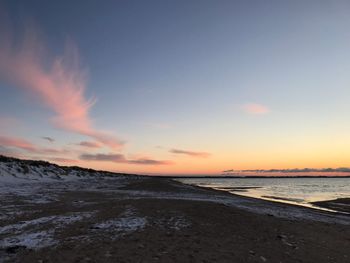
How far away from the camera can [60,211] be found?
16.3m

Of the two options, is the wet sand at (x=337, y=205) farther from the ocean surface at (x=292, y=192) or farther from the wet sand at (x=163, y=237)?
the wet sand at (x=163, y=237)

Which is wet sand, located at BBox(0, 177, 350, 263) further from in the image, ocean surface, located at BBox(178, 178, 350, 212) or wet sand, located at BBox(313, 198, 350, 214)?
ocean surface, located at BBox(178, 178, 350, 212)

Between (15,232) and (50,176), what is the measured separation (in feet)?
166

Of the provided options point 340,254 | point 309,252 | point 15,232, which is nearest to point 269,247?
point 309,252

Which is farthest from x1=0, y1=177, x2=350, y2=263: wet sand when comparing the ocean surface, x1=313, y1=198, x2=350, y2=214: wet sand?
the ocean surface

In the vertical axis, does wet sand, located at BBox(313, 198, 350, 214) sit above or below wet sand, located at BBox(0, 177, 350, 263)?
above

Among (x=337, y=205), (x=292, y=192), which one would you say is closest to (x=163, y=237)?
(x=337, y=205)

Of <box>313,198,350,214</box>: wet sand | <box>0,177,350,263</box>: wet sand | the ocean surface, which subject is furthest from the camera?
the ocean surface

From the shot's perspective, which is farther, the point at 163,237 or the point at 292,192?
the point at 292,192

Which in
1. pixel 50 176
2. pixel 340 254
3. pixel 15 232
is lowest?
pixel 340 254

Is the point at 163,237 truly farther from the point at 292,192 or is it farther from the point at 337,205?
the point at 292,192

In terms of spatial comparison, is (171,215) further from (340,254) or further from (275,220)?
(340,254)

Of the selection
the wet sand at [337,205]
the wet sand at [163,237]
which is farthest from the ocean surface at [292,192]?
the wet sand at [163,237]

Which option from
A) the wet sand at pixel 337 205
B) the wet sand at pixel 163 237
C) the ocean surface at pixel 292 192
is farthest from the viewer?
the ocean surface at pixel 292 192
